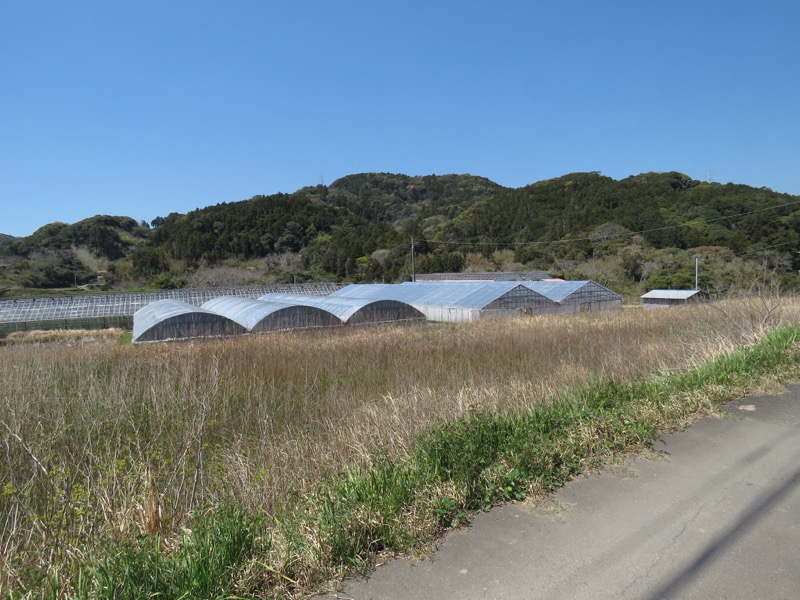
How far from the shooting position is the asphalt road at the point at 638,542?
2.32 metres

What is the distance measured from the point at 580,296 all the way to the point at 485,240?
121 feet

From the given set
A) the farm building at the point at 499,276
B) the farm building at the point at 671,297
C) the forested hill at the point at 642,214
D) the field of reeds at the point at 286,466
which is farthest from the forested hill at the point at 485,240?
the field of reeds at the point at 286,466

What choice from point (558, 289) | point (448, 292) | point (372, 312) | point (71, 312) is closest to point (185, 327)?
point (372, 312)

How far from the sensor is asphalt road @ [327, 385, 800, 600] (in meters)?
2.32

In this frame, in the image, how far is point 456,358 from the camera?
402 inches

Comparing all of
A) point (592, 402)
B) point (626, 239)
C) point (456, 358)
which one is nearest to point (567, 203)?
point (626, 239)

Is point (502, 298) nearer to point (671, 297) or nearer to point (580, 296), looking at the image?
point (580, 296)

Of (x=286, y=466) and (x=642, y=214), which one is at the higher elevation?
(x=642, y=214)

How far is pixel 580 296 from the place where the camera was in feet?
87.9

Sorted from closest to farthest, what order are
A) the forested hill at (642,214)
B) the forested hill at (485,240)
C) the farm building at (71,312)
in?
the farm building at (71,312) → the forested hill at (485,240) → the forested hill at (642,214)

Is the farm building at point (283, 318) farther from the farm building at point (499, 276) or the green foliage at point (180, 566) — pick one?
the farm building at point (499, 276)

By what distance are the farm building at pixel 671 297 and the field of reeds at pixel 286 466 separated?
896 inches

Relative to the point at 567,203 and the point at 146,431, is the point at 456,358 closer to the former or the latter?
the point at 146,431

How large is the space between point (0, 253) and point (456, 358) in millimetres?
58490
